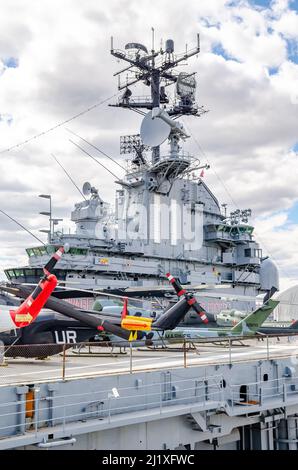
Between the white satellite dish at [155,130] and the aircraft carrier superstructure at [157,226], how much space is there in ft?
0.30

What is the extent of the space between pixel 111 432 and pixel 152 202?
35.1 metres

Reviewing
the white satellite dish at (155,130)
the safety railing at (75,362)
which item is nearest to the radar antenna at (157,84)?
the white satellite dish at (155,130)

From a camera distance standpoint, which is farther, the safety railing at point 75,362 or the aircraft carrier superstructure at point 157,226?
the aircraft carrier superstructure at point 157,226

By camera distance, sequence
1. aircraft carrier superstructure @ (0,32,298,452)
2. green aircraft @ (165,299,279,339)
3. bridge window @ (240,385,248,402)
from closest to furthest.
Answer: aircraft carrier superstructure @ (0,32,298,452)
bridge window @ (240,385,248,402)
green aircraft @ (165,299,279,339)

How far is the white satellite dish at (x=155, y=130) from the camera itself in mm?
42566

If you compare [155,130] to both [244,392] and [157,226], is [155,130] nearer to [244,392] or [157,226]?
[157,226]

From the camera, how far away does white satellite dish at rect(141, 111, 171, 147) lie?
42.6m

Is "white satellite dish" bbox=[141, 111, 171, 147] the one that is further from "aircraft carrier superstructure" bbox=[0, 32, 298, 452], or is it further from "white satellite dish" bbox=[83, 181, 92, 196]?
"white satellite dish" bbox=[83, 181, 92, 196]

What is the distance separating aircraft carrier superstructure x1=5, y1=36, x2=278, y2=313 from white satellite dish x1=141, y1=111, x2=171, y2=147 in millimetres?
92

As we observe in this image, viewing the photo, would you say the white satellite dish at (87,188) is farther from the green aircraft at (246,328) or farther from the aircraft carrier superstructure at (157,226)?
the green aircraft at (246,328)

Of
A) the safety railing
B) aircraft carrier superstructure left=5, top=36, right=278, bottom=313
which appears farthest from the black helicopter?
aircraft carrier superstructure left=5, top=36, right=278, bottom=313

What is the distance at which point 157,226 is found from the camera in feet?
146
